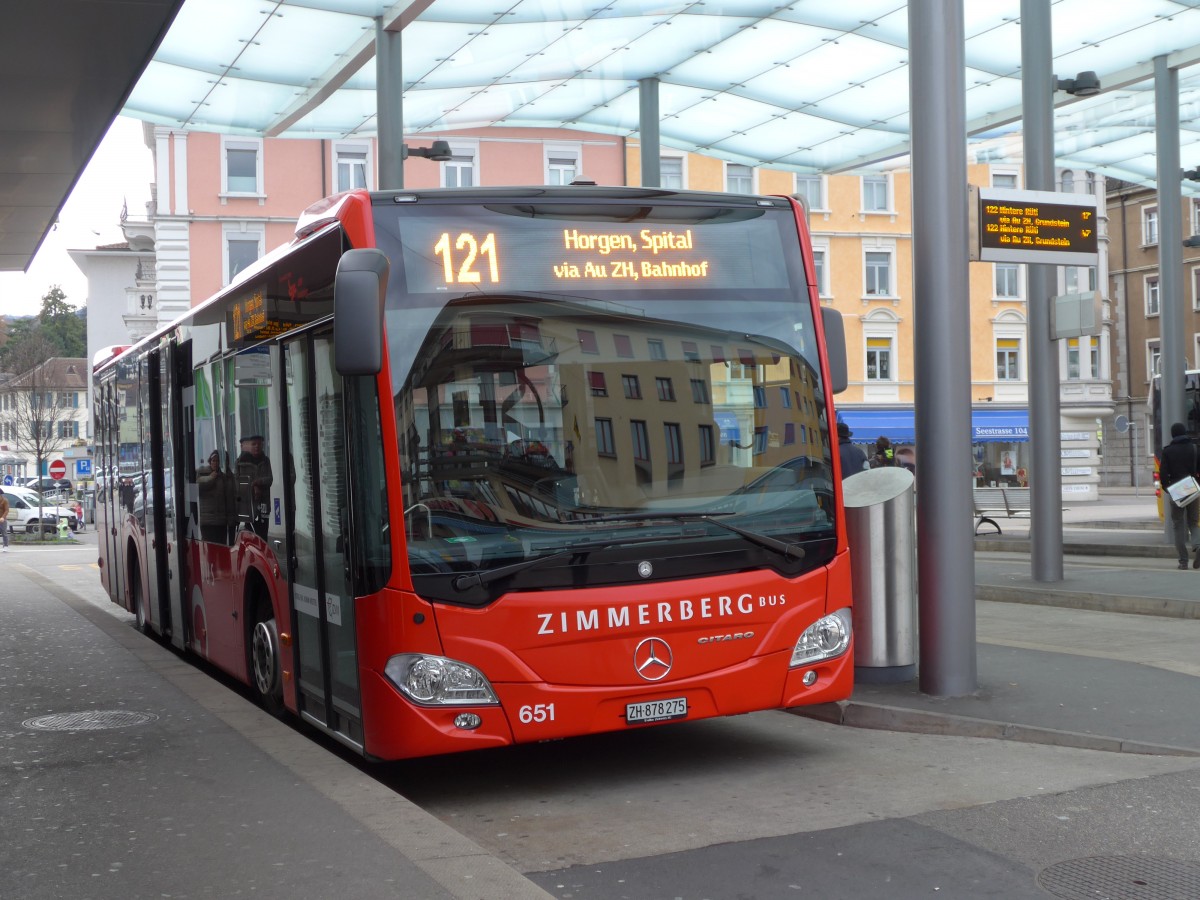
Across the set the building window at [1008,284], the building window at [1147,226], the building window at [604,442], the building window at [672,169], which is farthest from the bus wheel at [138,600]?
the building window at [1147,226]

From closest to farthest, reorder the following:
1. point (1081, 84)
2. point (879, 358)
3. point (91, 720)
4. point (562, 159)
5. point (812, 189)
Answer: point (91, 720) < point (1081, 84) < point (562, 159) < point (812, 189) < point (879, 358)

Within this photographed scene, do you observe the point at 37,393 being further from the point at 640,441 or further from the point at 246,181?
the point at 640,441

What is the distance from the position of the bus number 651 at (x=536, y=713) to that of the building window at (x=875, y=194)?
4574cm

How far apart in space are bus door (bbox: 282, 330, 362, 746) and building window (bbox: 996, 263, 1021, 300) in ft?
156

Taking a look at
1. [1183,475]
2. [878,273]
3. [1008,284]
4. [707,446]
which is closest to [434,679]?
[707,446]

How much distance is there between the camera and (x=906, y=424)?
162 feet

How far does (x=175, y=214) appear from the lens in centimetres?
4284

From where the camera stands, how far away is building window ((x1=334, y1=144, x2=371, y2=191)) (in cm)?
4419

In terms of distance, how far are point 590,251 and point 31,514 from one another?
46.8 m

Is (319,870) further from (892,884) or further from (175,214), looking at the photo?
(175,214)

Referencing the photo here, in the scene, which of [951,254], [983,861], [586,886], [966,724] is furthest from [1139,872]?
[951,254]

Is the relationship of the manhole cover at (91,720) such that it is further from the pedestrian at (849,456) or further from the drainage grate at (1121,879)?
the pedestrian at (849,456)

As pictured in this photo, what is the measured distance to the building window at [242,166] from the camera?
1714 inches

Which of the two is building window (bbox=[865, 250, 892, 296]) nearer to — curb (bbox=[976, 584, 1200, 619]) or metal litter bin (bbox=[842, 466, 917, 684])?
curb (bbox=[976, 584, 1200, 619])
